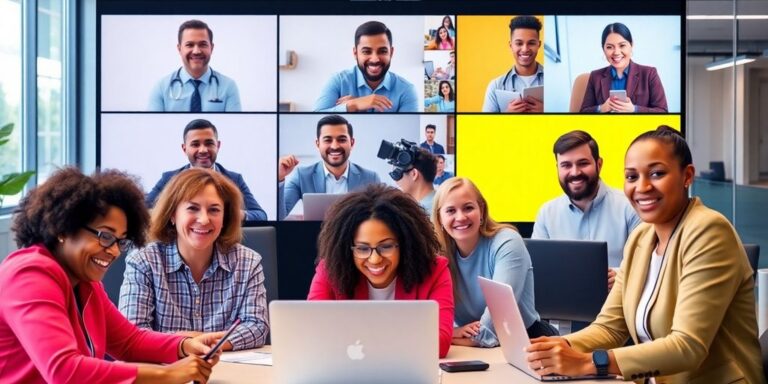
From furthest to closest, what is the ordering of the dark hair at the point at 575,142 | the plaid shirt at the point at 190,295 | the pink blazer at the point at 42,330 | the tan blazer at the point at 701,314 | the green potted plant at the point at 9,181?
1. the dark hair at the point at 575,142
2. the green potted plant at the point at 9,181
3. the plaid shirt at the point at 190,295
4. the tan blazer at the point at 701,314
5. the pink blazer at the point at 42,330

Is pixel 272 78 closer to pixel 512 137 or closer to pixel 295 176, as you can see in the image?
pixel 295 176

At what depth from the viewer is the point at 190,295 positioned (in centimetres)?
329

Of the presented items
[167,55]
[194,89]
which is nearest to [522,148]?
[194,89]

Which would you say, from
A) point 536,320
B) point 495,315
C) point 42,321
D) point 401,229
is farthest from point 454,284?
point 42,321

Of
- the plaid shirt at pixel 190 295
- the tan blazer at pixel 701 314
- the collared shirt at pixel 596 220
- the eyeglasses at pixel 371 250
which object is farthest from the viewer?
the collared shirt at pixel 596 220

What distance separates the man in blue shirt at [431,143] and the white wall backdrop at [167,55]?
3.25ft

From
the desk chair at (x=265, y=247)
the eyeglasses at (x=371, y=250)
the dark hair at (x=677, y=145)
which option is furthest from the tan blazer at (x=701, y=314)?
the desk chair at (x=265, y=247)

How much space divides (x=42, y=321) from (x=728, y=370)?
176 centimetres

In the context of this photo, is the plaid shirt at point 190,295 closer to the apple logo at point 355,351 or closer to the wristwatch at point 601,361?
the apple logo at point 355,351

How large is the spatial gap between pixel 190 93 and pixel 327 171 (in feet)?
3.32

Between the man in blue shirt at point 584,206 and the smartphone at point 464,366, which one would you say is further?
the man in blue shirt at point 584,206

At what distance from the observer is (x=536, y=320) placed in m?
3.76

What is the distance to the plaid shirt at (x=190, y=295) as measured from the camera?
127 inches

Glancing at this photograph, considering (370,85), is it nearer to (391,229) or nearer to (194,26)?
(194,26)
